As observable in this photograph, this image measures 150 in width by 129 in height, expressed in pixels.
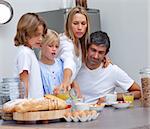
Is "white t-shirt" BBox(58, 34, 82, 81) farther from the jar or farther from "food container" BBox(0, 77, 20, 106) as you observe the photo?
"food container" BBox(0, 77, 20, 106)

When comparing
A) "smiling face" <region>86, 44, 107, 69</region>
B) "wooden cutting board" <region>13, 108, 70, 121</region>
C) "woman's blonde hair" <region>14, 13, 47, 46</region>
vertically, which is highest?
"woman's blonde hair" <region>14, 13, 47, 46</region>

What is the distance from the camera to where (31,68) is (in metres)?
1.93

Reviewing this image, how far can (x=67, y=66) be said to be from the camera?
1.94 metres

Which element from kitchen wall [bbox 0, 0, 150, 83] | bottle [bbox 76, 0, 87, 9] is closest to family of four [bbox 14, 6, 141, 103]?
kitchen wall [bbox 0, 0, 150, 83]

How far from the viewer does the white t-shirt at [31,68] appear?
6.25ft

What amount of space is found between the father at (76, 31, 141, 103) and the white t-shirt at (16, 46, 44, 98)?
38cm

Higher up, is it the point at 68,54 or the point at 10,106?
the point at 68,54

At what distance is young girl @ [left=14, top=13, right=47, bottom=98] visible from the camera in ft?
6.25

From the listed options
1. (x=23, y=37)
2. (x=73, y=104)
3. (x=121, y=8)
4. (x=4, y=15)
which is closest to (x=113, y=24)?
(x=121, y=8)

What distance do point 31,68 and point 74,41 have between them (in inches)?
12.3

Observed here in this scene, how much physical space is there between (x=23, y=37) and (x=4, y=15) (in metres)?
1.28

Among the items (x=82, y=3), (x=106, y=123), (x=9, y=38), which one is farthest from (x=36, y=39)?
(x=82, y=3)

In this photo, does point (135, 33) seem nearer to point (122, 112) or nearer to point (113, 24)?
point (113, 24)

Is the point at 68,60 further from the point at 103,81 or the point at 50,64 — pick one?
the point at 103,81
